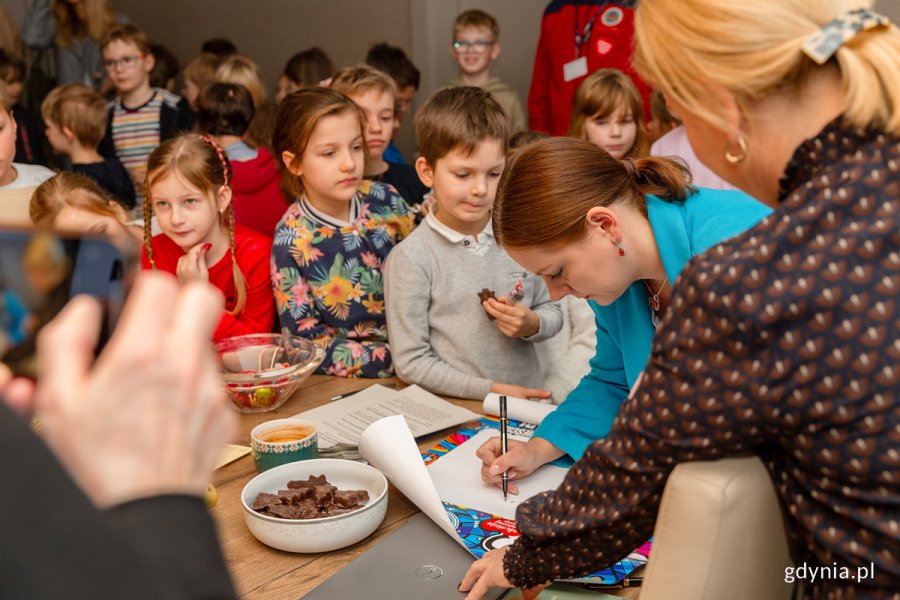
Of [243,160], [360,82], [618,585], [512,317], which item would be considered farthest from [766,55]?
[243,160]

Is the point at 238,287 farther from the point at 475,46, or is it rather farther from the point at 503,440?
the point at 475,46

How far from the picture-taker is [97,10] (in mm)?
5367

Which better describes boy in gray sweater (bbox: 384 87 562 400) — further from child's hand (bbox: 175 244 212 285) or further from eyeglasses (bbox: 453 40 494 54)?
eyeglasses (bbox: 453 40 494 54)

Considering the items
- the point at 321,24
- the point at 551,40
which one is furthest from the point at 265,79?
the point at 551,40

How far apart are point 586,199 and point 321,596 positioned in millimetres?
780

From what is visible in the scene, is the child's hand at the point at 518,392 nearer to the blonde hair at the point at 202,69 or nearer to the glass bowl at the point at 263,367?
the glass bowl at the point at 263,367

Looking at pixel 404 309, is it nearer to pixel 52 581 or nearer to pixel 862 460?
pixel 862 460

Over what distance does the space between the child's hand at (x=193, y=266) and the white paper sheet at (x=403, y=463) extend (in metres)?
1.07

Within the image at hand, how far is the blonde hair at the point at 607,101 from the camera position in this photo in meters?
3.50

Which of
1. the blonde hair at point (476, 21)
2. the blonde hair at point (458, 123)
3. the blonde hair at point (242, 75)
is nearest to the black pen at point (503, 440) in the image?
the blonde hair at point (458, 123)

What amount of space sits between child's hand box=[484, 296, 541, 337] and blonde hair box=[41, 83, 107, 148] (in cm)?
268

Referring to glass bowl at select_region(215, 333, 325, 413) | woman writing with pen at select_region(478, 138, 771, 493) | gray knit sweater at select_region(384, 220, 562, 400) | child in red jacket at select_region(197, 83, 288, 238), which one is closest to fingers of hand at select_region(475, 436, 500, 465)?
woman writing with pen at select_region(478, 138, 771, 493)

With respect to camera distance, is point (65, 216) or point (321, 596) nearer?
point (321, 596)

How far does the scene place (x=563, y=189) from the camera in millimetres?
1479
